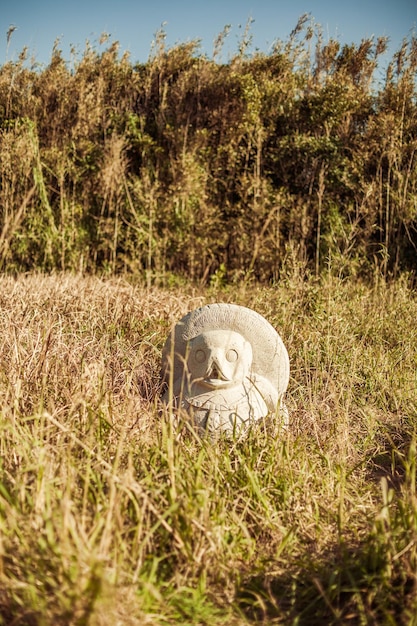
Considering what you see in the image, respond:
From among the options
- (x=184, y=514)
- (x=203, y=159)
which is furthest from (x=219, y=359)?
(x=203, y=159)

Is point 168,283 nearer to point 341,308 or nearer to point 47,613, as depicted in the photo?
point 341,308

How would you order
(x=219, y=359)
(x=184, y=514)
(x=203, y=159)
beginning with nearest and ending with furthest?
(x=184, y=514), (x=219, y=359), (x=203, y=159)

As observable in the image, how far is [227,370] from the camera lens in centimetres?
284

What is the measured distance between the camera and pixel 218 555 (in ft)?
5.94

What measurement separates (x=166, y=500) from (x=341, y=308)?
9.43 ft

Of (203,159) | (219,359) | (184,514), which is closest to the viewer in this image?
(184,514)

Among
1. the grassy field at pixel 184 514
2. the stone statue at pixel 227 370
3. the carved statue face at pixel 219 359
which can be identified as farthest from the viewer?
the carved statue face at pixel 219 359

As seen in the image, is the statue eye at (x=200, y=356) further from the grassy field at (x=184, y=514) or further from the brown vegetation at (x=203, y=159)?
the brown vegetation at (x=203, y=159)

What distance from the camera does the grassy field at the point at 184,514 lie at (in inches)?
60.6

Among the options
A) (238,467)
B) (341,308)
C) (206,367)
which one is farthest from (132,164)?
(238,467)

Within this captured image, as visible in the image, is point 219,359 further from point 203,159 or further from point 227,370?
point 203,159

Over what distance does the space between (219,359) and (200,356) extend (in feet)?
0.41

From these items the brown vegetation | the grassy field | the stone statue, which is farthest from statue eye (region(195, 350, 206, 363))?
the brown vegetation

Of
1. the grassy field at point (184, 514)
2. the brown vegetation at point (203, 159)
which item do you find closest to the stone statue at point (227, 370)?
the grassy field at point (184, 514)
